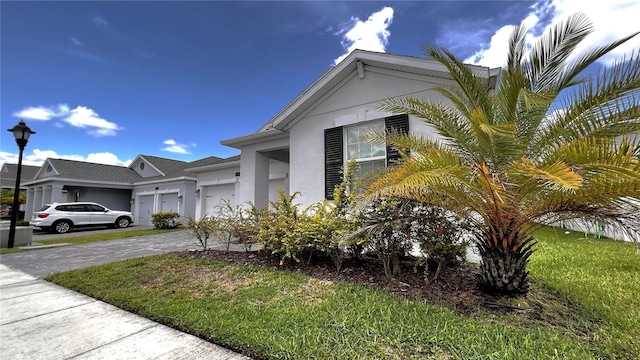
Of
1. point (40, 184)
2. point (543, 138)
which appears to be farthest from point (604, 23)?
point (40, 184)

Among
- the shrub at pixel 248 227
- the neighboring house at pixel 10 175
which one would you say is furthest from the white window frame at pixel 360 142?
the neighboring house at pixel 10 175

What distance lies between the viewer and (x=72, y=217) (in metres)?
16.8

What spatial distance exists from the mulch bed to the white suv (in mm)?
15824

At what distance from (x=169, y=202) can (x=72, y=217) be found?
5.14 metres

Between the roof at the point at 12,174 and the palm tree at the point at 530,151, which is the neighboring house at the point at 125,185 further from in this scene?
the palm tree at the point at 530,151

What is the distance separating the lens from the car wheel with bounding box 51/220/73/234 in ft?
53.7

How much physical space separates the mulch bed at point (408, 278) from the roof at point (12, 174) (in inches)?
1550

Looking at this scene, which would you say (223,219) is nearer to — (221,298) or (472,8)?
(221,298)

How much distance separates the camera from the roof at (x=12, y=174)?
31.3 meters

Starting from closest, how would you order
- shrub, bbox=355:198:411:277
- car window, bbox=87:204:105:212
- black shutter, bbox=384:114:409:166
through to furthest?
1. shrub, bbox=355:198:411:277
2. black shutter, bbox=384:114:409:166
3. car window, bbox=87:204:105:212

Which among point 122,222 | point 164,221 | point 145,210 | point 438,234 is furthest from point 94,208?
point 438,234

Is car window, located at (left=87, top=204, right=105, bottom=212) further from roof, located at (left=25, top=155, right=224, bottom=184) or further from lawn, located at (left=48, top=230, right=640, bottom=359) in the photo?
lawn, located at (left=48, top=230, right=640, bottom=359)

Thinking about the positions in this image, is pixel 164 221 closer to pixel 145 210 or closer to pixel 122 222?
pixel 122 222

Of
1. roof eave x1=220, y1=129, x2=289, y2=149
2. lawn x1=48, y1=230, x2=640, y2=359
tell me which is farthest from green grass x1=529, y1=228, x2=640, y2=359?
roof eave x1=220, y1=129, x2=289, y2=149
